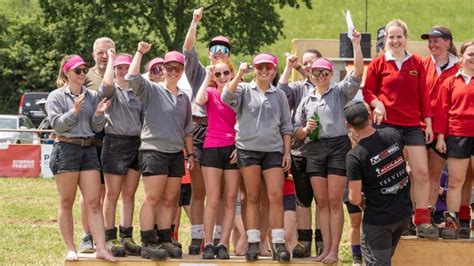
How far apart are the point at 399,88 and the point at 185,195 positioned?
9.11 ft

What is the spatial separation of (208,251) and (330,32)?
47970 mm

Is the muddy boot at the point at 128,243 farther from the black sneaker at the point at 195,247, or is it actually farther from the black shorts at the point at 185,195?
the black shorts at the point at 185,195

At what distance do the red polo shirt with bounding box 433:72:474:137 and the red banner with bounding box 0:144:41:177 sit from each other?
49.6ft

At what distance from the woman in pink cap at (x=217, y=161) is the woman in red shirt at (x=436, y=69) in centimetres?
190

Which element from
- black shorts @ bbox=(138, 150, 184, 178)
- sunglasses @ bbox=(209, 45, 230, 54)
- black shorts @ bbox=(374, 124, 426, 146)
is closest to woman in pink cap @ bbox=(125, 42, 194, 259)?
black shorts @ bbox=(138, 150, 184, 178)

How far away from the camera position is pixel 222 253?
836 centimetres

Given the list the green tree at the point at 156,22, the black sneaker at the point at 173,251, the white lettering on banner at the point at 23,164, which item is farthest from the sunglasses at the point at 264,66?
the green tree at the point at 156,22

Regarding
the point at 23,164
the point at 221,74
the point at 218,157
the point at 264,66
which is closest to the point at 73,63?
the point at 221,74

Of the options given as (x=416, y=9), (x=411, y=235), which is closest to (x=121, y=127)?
(x=411, y=235)

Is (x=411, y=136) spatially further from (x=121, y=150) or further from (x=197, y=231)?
(x=121, y=150)

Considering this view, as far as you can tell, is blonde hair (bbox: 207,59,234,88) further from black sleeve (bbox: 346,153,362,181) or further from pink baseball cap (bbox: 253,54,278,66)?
black sleeve (bbox: 346,153,362,181)

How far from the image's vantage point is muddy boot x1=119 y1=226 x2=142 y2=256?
28.4ft

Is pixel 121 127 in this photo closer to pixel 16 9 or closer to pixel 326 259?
pixel 326 259

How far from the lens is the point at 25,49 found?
40438 mm
